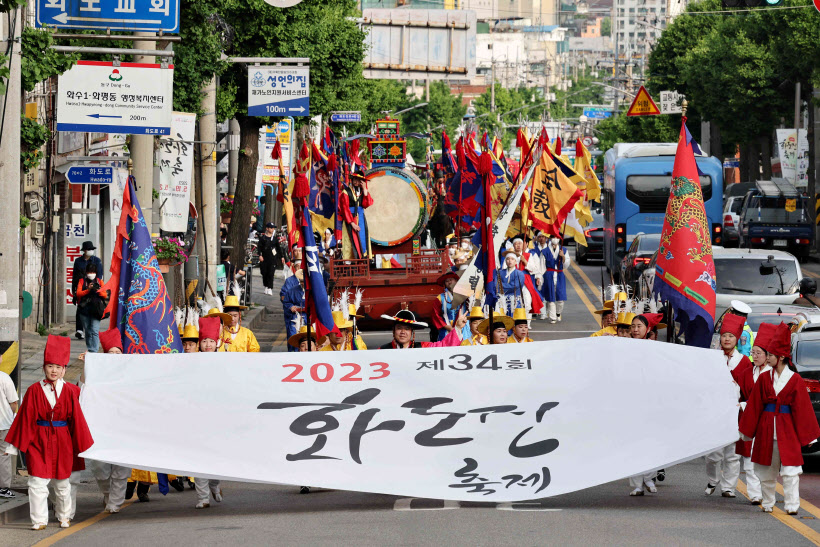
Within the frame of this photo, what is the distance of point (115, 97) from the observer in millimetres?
18047

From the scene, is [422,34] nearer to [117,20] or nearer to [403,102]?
[117,20]

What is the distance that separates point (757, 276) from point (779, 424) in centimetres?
1031

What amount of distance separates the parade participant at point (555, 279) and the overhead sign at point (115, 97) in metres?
11.5

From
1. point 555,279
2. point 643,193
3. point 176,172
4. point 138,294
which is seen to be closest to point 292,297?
point 176,172

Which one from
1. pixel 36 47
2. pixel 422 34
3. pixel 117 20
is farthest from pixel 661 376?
pixel 422 34

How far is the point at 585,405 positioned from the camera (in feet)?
37.1

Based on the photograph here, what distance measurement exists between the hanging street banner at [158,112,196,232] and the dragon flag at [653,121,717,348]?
10804mm

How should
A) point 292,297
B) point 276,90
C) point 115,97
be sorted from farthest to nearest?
point 276,90
point 292,297
point 115,97

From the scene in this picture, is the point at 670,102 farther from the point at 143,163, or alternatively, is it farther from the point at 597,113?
the point at 597,113

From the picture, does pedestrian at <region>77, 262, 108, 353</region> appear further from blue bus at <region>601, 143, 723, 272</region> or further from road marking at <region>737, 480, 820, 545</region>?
blue bus at <region>601, 143, 723, 272</region>

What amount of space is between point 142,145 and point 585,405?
9657 mm

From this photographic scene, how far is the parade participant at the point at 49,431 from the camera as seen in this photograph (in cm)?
1082

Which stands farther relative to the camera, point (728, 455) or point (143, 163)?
point (143, 163)

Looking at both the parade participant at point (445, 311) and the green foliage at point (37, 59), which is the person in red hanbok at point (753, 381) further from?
the green foliage at point (37, 59)
